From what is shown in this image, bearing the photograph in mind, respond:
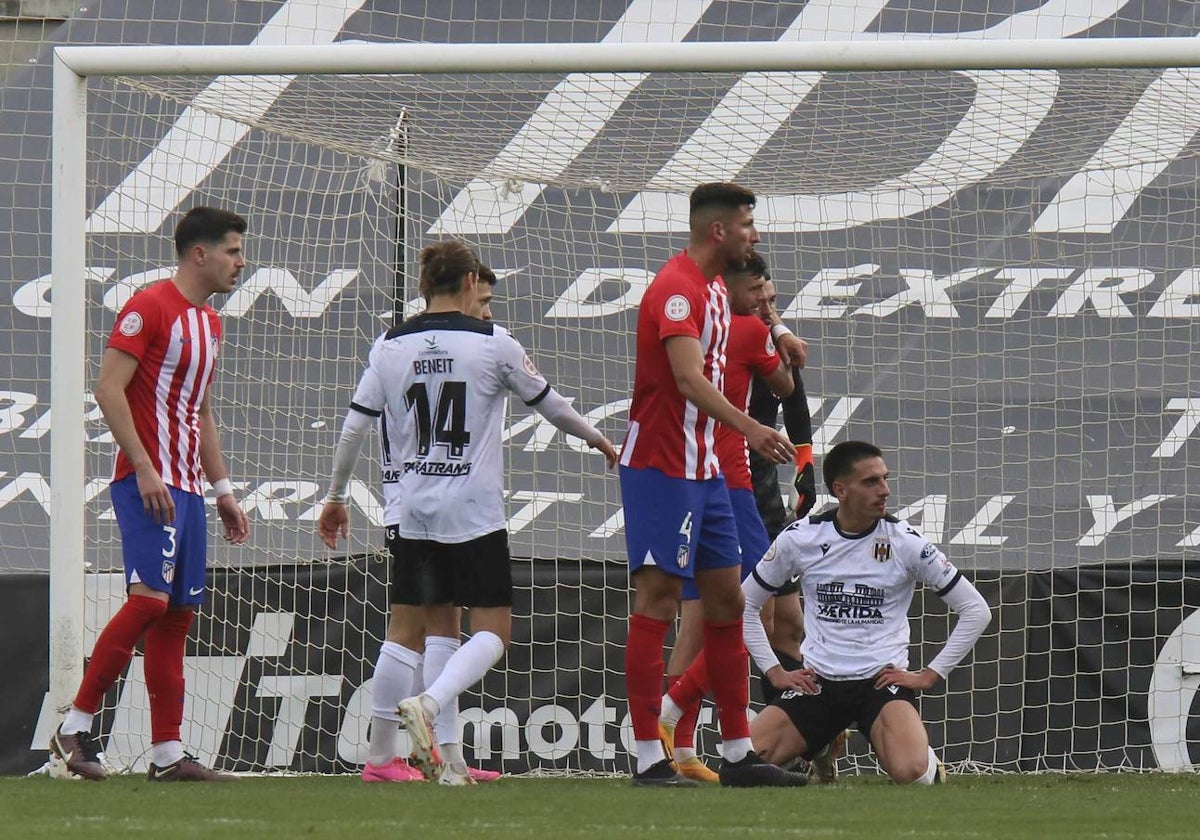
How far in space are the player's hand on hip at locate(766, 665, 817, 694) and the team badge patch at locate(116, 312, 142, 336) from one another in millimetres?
2360

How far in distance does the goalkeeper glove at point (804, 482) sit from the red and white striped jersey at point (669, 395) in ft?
3.71

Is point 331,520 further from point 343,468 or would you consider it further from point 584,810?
point 584,810

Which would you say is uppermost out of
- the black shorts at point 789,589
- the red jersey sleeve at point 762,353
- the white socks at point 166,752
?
the red jersey sleeve at point 762,353

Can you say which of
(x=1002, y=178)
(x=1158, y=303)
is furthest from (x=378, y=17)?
(x=1158, y=303)

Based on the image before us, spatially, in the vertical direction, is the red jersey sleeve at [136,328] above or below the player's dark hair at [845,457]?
above

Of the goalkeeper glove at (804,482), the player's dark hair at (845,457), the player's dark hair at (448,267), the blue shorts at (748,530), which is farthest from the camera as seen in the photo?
the goalkeeper glove at (804,482)

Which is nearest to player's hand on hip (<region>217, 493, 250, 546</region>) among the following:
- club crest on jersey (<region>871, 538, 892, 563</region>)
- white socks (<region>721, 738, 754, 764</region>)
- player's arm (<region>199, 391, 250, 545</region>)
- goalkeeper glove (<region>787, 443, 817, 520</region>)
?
player's arm (<region>199, 391, 250, 545</region>)

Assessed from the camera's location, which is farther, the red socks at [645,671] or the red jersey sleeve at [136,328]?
the red jersey sleeve at [136,328]

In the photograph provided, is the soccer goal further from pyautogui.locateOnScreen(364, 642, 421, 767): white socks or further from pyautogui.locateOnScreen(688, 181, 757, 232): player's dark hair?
pyautogui.locateOnScreen(364, 642, 421, 767): white socks

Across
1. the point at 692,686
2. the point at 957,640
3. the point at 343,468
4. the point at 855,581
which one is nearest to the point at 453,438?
the point at 343,468

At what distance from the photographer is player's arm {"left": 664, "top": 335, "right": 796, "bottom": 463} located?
184 inches

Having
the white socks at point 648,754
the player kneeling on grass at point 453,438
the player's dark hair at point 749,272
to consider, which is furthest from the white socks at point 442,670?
the player's dark hair at point 749,272

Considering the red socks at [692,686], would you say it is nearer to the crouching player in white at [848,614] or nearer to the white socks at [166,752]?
the crouching player in white at [848,614]

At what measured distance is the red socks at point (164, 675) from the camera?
532cm
